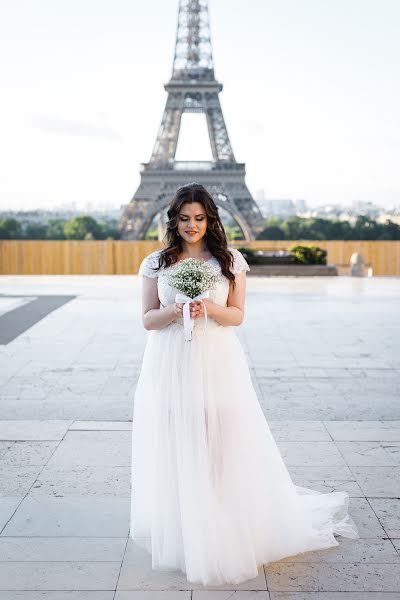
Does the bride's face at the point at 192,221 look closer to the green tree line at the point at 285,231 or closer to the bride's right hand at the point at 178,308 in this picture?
the bride's right hand at the point at 178,308

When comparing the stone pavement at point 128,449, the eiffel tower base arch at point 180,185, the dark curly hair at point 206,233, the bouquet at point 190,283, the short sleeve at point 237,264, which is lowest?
the stone pavement at point 128,449

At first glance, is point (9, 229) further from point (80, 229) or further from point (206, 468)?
point (206, 468)

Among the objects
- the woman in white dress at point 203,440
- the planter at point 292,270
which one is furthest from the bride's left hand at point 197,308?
the planter at point 292,270

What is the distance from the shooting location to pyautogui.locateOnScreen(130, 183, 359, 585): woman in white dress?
133 inches

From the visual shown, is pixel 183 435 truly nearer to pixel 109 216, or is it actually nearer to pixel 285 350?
pixel 285 350

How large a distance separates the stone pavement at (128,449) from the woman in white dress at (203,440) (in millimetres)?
122

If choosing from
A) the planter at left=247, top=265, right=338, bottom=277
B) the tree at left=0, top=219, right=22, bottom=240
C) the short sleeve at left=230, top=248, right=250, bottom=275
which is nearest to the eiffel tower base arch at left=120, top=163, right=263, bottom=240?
the tree at left=0, top=219, right=22, bottom=240

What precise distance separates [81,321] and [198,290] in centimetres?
973

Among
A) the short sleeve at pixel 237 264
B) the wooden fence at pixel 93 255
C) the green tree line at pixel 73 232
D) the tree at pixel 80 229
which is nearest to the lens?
the short sleeve at pixel 237 264

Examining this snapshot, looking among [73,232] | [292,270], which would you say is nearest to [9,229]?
[73,232]

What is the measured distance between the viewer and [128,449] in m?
5.32

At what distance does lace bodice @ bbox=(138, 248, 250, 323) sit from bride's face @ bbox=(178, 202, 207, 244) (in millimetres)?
135

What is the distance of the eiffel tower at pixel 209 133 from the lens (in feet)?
152

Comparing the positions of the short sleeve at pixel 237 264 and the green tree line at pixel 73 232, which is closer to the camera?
the short sleeve at pixel 237 264
